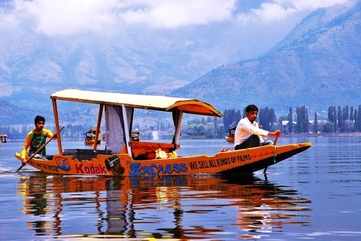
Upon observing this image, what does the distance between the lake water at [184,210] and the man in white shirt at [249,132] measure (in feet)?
4.56

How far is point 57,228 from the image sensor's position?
700 inches

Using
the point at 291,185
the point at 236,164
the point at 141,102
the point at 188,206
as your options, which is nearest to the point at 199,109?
the point at 141,102

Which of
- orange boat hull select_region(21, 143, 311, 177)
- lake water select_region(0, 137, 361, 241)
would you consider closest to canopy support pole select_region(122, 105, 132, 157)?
orange boat hull select_region(21, 143, 311, 177)

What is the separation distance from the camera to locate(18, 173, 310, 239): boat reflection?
17.2 meters

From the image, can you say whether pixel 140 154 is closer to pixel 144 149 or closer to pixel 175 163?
pixel 144 149

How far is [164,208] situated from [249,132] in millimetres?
10924

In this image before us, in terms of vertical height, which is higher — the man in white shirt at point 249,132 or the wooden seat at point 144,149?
the man in white shirt at point 249,132

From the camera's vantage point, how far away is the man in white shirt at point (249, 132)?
104 feet

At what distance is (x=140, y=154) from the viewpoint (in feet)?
119

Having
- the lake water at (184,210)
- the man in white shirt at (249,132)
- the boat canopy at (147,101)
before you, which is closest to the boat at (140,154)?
the boat canopy at (147,101)

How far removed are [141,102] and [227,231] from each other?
18.7 m

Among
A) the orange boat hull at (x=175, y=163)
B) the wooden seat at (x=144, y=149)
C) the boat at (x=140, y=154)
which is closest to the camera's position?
the orange boat hull at (x=175, y=163)

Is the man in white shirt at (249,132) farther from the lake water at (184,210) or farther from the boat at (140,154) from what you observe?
the lake water at (184,210)

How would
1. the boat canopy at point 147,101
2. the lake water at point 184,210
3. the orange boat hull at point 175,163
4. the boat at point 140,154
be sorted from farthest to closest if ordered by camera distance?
the boat canopy at point 147,101 → the boat at point 140,154 → the orange boat hull at point 175,163 → the lake water at point 184,210
